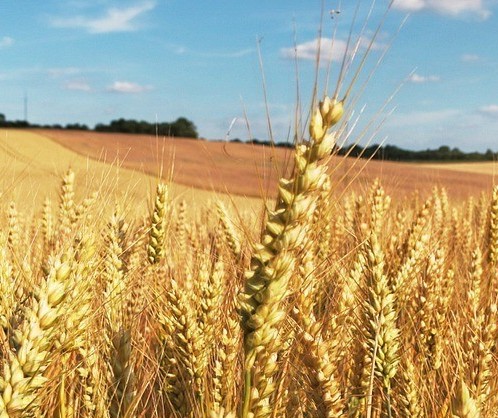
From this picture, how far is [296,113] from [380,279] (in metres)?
0.95

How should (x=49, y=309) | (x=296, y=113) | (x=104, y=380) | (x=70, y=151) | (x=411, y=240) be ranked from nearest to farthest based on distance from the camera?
(x=296, y=113) < (x=49, y=309) < (x=104, y=380) < (x=411, y=240) < (x=70, y=151)

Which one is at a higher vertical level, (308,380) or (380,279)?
(380,279)

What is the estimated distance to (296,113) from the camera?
1.32 meters

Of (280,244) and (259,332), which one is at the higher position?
(280,244)

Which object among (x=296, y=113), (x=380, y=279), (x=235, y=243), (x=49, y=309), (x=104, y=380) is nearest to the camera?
(x=296, y=113)

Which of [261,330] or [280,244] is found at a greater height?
[280,244]

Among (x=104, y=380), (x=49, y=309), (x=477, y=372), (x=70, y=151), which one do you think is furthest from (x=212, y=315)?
(x=70, y=151)

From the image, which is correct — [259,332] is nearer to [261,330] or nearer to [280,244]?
[261,330]

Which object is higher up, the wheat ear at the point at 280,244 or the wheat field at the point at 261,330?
the wheat ear at the point at 280,244

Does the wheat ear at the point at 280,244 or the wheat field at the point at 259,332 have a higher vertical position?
the wheat ear at the point at 280,244

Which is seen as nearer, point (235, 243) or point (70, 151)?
point (235, 243)

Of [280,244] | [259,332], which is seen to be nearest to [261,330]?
[259,332]

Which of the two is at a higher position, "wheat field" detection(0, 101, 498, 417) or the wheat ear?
the wheat ear

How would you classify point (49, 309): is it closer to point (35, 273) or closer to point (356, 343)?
point (35, 273)
